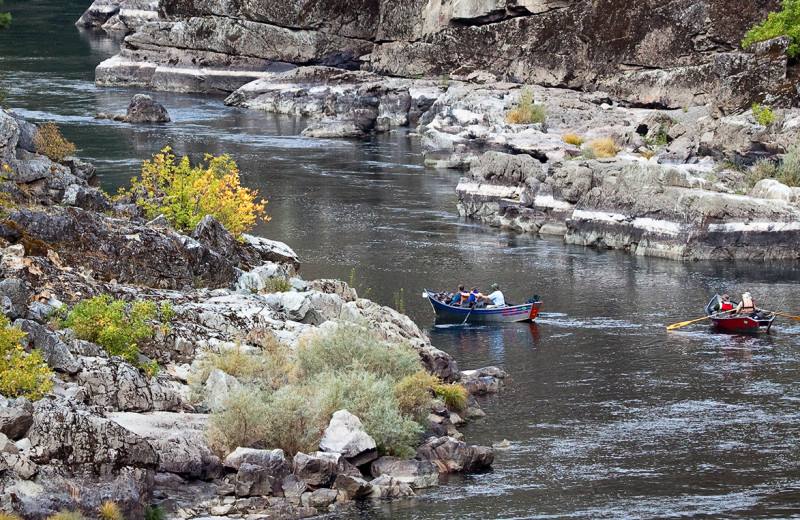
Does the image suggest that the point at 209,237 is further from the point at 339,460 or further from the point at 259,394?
the point at 339,460

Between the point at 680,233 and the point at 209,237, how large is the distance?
26.9 meters

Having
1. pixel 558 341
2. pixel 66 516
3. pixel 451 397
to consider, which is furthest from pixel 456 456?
pixel 558 341

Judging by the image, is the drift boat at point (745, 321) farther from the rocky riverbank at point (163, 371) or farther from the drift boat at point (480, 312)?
the rocky riverbank at point (163, 371)

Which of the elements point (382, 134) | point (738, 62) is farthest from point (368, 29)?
point (738, 62)

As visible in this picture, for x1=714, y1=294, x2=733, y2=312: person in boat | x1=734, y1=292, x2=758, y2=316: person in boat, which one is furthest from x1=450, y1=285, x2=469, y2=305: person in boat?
x1=734, y1=292, x2=758, y2=316: person in boat

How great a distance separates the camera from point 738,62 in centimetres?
6956

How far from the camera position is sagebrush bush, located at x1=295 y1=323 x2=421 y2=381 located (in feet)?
84.2

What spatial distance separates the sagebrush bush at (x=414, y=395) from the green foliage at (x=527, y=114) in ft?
163

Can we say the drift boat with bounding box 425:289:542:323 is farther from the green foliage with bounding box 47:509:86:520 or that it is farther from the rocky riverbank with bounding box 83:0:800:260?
the green foliage with bounding box 47:509:86:520

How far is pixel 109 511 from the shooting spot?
1816 centimetres

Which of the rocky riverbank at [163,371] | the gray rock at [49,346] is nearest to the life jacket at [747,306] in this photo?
the rocky riverbank at [163,371]

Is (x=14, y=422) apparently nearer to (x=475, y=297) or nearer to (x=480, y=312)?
(x=480, y=312)

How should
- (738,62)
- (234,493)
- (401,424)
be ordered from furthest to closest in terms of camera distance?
(738,62), (401,424), (234,493)

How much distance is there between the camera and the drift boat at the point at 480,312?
1543 inches
